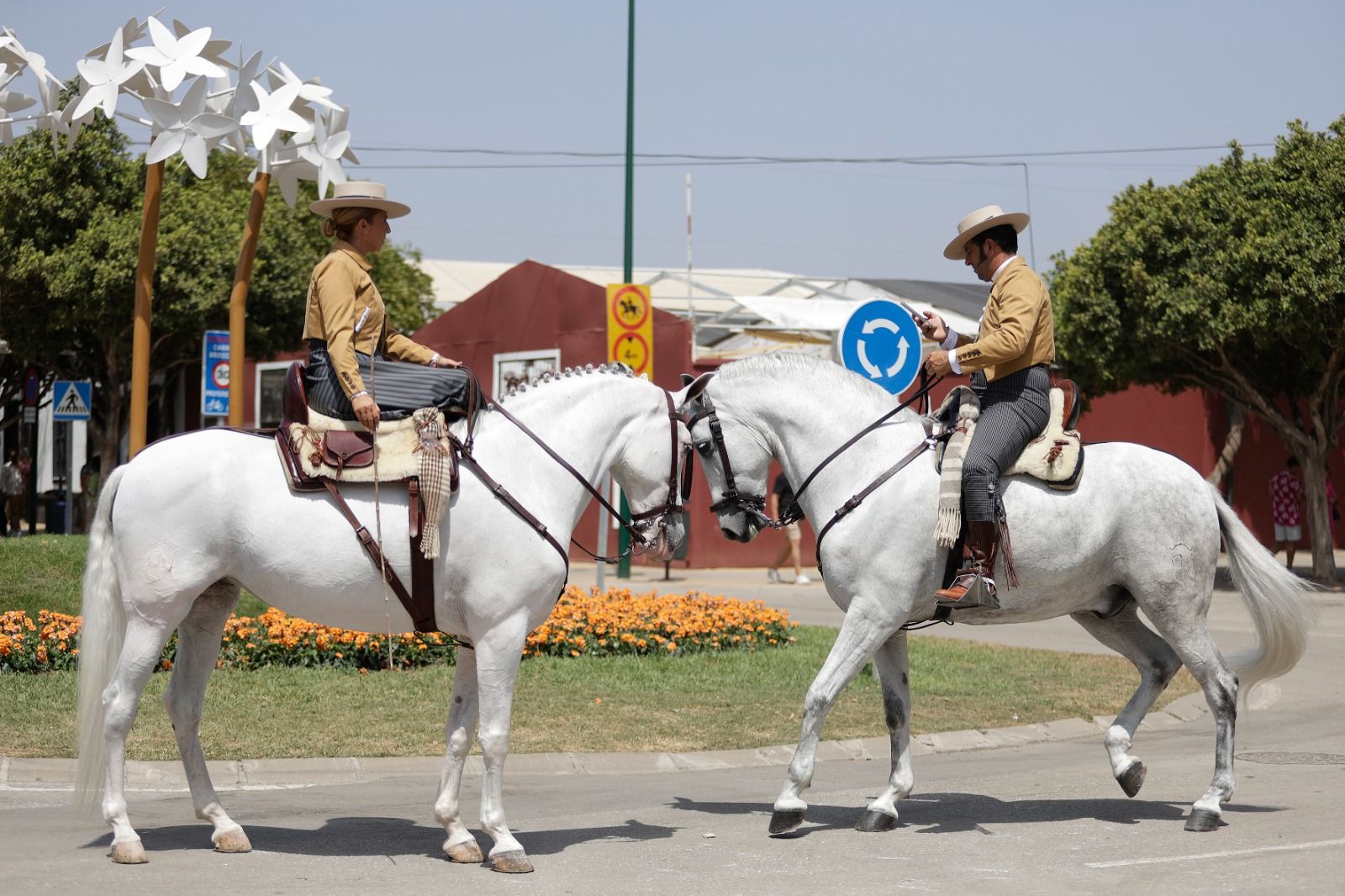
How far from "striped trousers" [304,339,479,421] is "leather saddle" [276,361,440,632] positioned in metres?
0.18

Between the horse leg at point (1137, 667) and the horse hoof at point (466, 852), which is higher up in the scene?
the horse leg at point (1137, 667)

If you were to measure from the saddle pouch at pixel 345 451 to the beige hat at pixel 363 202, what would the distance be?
43.1 inches

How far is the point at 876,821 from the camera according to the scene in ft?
23.8

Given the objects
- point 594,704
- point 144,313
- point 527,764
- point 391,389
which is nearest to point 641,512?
point 391,389

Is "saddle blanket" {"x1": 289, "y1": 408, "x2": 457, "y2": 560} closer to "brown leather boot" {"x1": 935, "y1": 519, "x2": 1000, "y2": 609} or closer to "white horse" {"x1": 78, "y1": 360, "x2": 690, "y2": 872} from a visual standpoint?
"white horse" {"x1": 78, "y1": 360, "x2": 690, "y2": 872}

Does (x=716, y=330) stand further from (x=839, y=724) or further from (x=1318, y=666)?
(x=839, y=724)

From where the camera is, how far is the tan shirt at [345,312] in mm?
6586

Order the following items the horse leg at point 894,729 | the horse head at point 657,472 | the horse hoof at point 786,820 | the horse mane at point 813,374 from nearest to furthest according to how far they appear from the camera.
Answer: the horse head at point 657,472, the horse hoof at point 786,820, the horse leg at point 894,729, the horse mane at point 813,374

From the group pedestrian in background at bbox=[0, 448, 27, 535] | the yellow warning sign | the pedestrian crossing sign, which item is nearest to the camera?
the yellow warning sign

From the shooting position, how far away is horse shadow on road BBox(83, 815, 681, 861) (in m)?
6.80

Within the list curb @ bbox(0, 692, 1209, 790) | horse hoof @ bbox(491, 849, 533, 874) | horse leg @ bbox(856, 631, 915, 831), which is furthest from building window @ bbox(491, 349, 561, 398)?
horse hoof @ bbox(491, 849, 533, 874)

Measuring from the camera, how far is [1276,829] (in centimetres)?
716

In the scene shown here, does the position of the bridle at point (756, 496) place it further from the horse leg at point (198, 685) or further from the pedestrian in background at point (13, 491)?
the pedestrian in background at point (13, 491)

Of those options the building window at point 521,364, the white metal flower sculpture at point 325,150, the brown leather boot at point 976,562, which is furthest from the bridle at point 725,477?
the building window at point 521,364
